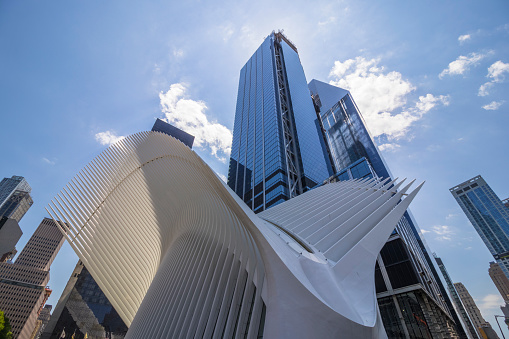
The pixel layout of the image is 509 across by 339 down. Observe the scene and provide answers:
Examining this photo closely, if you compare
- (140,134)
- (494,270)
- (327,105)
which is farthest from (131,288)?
(494,270)

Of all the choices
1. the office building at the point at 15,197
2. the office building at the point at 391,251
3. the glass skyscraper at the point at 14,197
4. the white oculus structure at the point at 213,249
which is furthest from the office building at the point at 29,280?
the office building at the point at 391,251

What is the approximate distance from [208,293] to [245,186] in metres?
53.9

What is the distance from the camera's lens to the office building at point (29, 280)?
103m

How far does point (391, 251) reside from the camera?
28219mm

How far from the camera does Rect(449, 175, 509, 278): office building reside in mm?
119812

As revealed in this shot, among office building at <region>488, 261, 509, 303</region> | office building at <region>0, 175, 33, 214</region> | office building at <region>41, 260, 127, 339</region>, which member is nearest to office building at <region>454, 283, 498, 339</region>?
office building at <region>488, 261, 509, 303</region>

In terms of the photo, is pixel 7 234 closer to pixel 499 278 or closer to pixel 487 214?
pixel 487 214

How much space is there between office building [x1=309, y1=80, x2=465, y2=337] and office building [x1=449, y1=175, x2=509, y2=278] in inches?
3627

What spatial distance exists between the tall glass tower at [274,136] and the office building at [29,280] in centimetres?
11370

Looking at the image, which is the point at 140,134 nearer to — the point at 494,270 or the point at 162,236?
the point at 162,236

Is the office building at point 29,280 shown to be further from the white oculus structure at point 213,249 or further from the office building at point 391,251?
the office building at point 391,251

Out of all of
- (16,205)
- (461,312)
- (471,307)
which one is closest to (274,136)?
(461,312)

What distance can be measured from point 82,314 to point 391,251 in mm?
70138

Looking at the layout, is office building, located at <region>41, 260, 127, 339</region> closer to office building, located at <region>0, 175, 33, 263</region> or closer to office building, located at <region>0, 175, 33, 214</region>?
office building, located at <region>0, 175, 33, 263</region>
